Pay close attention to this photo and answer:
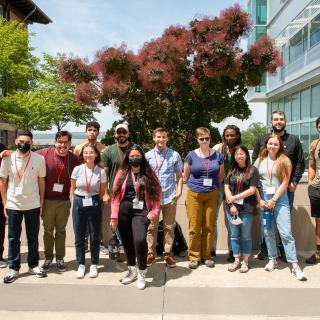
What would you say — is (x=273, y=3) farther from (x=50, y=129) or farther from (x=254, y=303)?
(x=254, y=303)

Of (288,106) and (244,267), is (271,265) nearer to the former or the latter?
(244,267)

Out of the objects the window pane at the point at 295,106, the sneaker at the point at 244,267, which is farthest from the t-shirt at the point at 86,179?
the window pane at the point at 295,106

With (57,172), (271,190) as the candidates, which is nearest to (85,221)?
(57,172)

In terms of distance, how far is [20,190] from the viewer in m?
5.11

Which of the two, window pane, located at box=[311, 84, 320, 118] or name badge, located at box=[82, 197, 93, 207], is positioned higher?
window pane, located at box=[311, 84, 320, 118]

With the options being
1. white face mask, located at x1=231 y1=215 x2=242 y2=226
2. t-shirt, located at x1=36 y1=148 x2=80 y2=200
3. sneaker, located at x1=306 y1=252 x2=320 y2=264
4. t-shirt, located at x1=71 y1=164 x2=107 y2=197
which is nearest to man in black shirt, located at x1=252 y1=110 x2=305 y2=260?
white face mask, located at x1=231 y1=215 x2=242 y2=226

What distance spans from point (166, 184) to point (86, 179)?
105 centimetres

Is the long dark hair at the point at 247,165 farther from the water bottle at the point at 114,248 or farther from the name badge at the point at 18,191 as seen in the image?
the name badge at the point at 18,191

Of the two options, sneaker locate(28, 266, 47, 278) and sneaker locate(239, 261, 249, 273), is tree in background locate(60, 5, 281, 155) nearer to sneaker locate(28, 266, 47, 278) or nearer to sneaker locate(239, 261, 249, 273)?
sneaker locate(239, 261, 249, 273)

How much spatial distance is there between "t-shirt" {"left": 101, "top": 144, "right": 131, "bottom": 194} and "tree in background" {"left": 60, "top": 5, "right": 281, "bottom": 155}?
4.62 metres

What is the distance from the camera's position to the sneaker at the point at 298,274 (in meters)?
5.14

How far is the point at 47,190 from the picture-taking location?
542cm

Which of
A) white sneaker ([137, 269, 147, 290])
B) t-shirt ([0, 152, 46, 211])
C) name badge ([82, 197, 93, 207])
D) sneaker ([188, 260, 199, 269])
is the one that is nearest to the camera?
white sneaker ([137, 269, 147, 290])

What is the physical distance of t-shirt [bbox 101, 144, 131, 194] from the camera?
5.77 m
